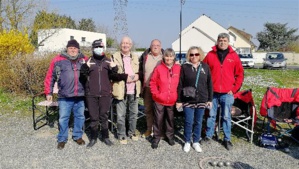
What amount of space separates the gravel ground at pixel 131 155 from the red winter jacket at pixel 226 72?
1.08 metres

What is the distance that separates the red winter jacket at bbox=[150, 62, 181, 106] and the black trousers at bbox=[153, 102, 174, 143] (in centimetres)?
13

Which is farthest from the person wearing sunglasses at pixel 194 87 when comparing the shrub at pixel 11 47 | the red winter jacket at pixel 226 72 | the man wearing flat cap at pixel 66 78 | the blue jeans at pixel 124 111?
the shrub at pixel 11 47

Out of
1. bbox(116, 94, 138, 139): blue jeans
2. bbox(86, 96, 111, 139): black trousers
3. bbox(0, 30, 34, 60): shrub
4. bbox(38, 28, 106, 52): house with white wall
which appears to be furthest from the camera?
bbox(38, 28, 106, 52): house with white wall

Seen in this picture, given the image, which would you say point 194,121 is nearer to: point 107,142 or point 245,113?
point 245,113

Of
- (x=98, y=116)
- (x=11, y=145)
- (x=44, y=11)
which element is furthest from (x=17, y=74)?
(x=44, y=11)

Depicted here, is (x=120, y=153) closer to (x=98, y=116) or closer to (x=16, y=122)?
(x=98, y=116)

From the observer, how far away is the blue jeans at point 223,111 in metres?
4.71

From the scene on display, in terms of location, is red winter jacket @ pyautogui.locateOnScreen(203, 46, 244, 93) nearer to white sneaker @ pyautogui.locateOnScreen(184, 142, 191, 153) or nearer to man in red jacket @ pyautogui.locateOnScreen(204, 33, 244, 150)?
man in red jacket @ pyautogui.locateOnScreen(204, 33, 244, 150)

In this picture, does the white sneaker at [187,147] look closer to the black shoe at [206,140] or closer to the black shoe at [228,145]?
the black shoe at [206,140]

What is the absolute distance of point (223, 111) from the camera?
15.7 ft

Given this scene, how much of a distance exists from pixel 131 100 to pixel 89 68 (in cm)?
95

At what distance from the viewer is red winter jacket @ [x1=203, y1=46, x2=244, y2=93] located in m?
4.61

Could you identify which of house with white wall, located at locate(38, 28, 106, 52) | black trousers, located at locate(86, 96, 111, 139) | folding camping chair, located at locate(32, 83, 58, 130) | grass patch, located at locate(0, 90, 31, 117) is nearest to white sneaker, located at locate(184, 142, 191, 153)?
black trousers, located at locate(86, 96, 111, 139)

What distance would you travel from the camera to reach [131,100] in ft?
16.1
